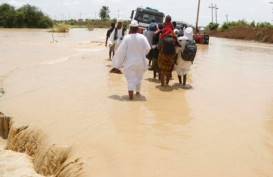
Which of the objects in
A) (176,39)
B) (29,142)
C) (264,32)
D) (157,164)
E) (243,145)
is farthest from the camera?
(264,32)

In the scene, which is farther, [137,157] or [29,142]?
[29,142]

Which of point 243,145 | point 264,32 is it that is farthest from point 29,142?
point 264,32

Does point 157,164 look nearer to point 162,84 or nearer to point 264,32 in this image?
point 162,84

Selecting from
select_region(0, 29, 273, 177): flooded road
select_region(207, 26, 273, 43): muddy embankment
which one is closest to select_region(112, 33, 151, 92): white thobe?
select_region(0, 29, 273, 177): flooded road

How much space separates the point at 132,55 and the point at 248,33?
151 feet

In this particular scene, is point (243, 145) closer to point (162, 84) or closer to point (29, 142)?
point (29, 142)

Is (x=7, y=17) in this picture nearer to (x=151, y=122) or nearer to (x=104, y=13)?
(x=104, y=13)

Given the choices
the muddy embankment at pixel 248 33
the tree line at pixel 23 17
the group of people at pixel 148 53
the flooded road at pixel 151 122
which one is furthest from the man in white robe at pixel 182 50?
the tree line at pixel 23 17

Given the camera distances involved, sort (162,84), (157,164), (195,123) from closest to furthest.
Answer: (157,164) < (195,123) < (162,84)

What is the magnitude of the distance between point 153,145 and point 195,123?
57.7 inches

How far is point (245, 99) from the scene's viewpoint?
8.44 metres

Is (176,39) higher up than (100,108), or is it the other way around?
(176,39)

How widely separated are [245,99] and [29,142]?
4986mm

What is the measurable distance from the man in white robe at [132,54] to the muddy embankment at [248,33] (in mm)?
39746
